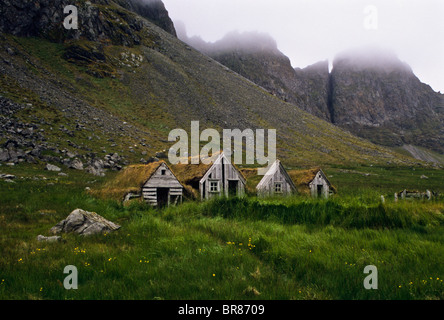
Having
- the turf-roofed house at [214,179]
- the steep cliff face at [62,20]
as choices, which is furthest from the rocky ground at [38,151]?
the steep cliff face at [62,20]

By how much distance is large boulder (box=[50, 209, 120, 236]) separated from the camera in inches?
388

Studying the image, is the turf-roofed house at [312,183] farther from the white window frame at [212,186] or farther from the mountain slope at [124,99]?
the mountain slope at [124,99]

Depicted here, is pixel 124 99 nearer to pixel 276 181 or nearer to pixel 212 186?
pixel 212 186

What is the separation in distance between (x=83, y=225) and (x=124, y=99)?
63.3 metres

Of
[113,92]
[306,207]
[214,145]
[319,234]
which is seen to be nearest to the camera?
[319,234]

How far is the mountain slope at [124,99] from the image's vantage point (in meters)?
40.0

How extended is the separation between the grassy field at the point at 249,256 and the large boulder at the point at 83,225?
0.50 meters

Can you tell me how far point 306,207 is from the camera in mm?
11914

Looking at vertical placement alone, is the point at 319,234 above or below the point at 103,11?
below

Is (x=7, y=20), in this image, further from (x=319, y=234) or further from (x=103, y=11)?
(x=319, y=234)

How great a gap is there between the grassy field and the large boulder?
0.50 metres

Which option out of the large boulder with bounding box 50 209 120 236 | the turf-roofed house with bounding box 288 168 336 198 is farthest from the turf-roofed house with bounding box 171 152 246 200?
the large boulder with bounding box 50 209 120 236

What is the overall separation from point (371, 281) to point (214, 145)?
58.2 m
